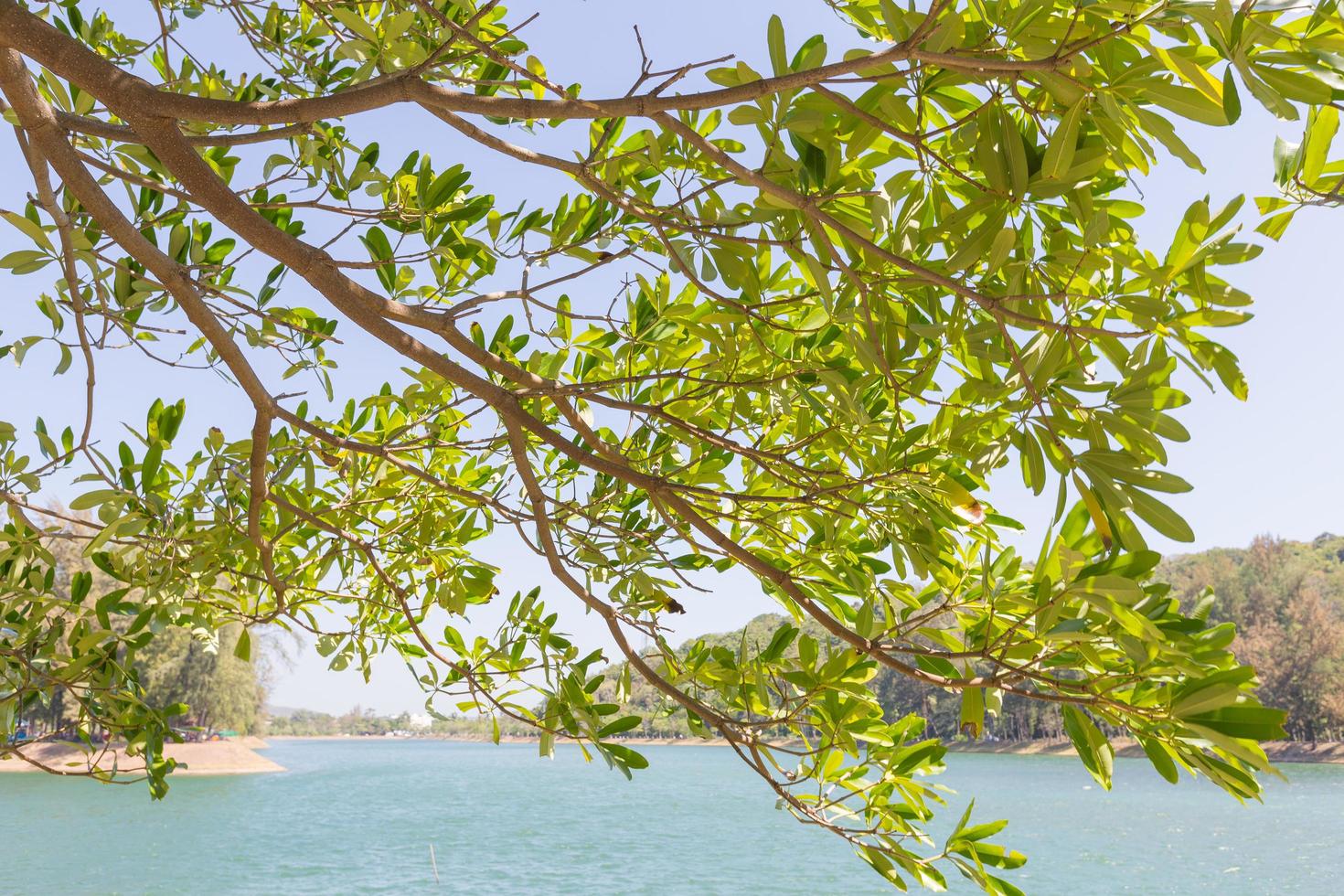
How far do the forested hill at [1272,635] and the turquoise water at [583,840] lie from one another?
4967 millimetres

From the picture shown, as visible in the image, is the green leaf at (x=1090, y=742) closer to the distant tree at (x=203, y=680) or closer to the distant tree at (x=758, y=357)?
the distant tree at (x=758, y=357)

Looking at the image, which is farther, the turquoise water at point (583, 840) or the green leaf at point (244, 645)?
the turquoise water at point (583, 840)

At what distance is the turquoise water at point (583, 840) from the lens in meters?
13.6

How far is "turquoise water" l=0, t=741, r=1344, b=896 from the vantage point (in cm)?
1362

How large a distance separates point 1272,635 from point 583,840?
32.2 meters

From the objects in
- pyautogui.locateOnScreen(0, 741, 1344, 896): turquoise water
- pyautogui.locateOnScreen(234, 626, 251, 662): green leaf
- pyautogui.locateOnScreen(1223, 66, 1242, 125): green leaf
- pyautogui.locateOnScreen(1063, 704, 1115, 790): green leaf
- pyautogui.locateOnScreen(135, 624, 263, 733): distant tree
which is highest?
Answer: pyautogui.locateOnScreen(135, 624, 263, 733): distant tree

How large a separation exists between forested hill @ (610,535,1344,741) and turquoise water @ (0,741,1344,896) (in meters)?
4.97

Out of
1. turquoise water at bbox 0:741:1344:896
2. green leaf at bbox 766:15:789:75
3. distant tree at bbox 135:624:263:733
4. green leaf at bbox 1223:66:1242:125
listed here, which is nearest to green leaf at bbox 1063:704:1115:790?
green leaf at bbox 1223:66:1242:125

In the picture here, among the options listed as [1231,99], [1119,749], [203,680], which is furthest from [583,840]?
[1119,749]

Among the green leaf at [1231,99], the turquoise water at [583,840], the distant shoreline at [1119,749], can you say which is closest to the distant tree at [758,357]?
the green leaf at [1231,99]

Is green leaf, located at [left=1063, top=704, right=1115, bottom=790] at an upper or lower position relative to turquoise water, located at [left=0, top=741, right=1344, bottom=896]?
upper

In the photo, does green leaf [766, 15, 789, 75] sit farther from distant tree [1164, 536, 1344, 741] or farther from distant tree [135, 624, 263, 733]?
distant tree [1164, 536, 1344, 741]

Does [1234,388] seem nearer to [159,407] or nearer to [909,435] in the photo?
[909,435]

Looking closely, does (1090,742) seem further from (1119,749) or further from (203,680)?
(1119,749)
